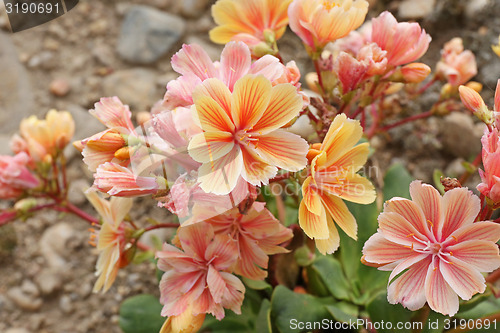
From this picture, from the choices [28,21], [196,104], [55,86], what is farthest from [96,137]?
[28,21]

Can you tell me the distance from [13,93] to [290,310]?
194cm

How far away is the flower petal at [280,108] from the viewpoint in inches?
40.3

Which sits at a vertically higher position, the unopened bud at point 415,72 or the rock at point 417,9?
the unopened bud at point 415,72

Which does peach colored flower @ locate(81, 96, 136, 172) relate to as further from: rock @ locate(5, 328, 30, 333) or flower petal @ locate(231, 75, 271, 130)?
rock @ locate(5, 328, 30, 333)

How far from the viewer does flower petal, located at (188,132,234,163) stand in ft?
3.25

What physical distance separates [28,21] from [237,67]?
2.00m

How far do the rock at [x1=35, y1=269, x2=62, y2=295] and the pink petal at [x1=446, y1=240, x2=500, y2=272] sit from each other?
68.1 inches

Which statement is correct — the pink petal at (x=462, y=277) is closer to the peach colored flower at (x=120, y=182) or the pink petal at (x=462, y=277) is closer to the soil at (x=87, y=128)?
the peach colored flower at (x=120, y=182)

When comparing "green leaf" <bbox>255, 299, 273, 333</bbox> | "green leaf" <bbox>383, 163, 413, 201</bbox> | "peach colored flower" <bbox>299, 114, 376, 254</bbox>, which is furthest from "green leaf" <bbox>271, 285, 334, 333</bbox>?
"green leaf" <bbox>383, 163, 413, 201</bbox>

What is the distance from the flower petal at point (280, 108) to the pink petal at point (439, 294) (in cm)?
46

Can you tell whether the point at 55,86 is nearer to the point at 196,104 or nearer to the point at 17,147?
the point at 17,147

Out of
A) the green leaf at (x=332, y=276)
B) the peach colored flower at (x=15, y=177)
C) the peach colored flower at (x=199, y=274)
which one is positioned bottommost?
the green leaf at (x=332, y=276)

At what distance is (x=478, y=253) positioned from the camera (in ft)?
3.36

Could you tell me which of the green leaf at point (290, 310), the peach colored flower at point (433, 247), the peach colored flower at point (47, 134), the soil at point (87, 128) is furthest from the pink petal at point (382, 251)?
the peach colored flower at point (47, 134)
